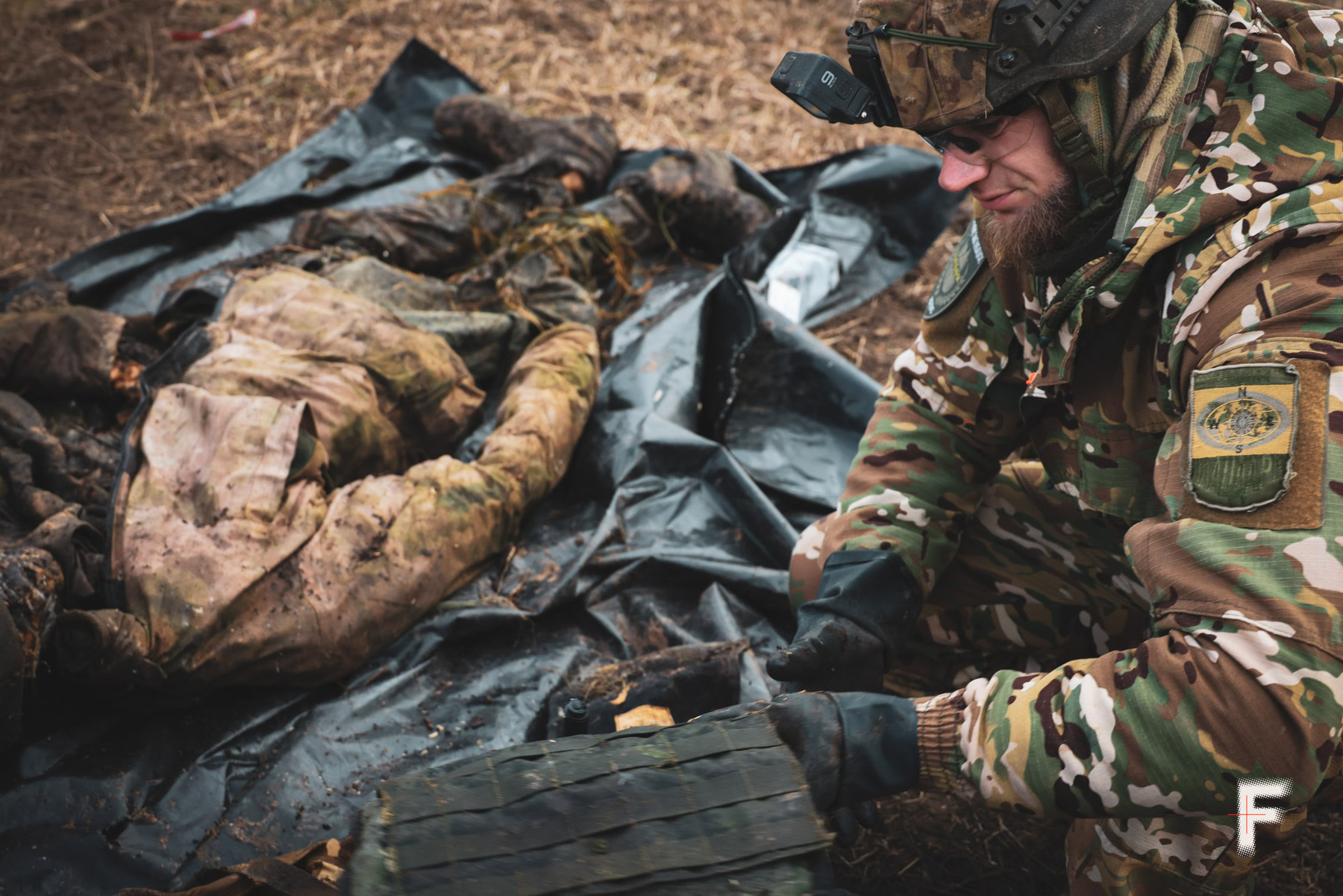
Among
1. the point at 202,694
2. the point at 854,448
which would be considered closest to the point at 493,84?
the point at 854,448

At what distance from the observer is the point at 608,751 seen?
159 cm

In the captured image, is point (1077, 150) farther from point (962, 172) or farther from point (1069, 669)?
point (1069, 669)

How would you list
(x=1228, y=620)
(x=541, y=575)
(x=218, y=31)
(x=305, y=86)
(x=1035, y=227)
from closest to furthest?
(x=1228, y=620)
(x=1035, y=227)
(x=541, y=575)
(x=305, y=86)
(x=218, y=31)

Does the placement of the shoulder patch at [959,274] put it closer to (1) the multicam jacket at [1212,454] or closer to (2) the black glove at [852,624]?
(1) the multicam jacket at [1212,454]

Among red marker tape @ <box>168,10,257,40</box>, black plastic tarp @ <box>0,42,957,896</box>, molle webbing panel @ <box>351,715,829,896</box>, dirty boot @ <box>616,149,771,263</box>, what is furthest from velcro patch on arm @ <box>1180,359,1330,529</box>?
red marker tape @ <box>168,10,257,40</box>

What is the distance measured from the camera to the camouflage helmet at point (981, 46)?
1.71 m

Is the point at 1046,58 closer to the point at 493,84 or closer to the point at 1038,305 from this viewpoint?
the point at 1038,305

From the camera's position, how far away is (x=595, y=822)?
1479 mm

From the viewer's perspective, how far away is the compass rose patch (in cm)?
144

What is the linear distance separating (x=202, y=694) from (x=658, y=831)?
1.41 meters

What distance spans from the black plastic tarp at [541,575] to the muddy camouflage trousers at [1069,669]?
1.72 feet

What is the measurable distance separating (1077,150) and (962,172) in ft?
0.67

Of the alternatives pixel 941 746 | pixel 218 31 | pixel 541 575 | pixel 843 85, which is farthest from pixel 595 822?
pixel 218 31

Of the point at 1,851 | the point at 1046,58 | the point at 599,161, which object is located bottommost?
the point at 1,851
